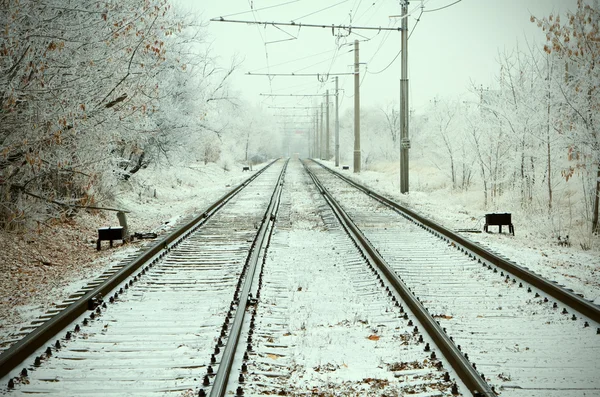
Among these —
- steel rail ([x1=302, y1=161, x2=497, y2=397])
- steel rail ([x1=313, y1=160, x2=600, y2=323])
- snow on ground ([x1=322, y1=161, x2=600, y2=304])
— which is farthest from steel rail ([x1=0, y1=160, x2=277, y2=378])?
snow on ground ([x1=322, y1=161, x2=600, y2=304])

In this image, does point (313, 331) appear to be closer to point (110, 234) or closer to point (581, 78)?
point (110, 234)

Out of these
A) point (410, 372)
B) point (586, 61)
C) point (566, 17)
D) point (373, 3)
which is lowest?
point (410, 372)

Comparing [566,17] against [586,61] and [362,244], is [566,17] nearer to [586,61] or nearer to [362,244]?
[586,61]

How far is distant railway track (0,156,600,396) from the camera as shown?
159 inches

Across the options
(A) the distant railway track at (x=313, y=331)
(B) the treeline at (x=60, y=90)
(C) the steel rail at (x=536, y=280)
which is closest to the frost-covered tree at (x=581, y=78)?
(C) the steel rail at (x=536, y=280)

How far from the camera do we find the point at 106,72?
8938 millimetres

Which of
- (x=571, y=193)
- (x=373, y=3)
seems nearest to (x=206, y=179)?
(x=373, y=3)

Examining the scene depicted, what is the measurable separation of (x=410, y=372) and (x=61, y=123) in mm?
6325

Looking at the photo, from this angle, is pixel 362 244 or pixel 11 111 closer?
pixel 11 111

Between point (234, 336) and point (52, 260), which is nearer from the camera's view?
point (234, 336)

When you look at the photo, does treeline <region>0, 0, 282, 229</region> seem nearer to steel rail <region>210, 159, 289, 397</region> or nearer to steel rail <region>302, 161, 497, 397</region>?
steel rail <region>210, 159, 289, 397</region>

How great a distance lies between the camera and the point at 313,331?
5.20m

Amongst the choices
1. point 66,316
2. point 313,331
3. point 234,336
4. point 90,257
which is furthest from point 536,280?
point 90,257

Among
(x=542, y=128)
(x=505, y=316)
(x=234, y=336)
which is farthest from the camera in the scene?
(x=542, y=128)
